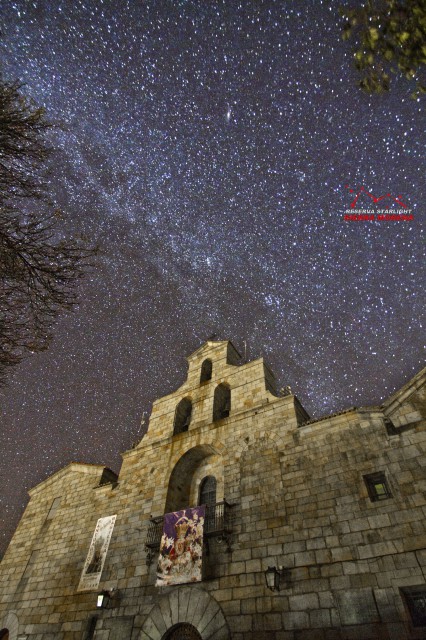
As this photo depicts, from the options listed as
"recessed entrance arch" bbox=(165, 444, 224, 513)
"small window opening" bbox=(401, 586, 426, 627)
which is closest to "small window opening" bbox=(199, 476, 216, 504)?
"recessed entrance arch" bbox=(165, 444, 224, 513)

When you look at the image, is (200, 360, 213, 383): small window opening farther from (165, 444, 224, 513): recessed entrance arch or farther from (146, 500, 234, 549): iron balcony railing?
(146, 500, 234, 549): iron balcony railing

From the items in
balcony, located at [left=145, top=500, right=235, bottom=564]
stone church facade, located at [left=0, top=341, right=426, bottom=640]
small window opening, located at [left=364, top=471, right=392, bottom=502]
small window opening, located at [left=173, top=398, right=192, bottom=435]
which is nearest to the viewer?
stone church facade, located at [left=0, top=341, right=426, bottom=640]

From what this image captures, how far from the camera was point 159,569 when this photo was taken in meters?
10.2

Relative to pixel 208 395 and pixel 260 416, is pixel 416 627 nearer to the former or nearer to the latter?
pixel 260 416

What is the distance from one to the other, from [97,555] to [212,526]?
498 centimetres

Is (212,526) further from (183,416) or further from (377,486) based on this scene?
(183,416)

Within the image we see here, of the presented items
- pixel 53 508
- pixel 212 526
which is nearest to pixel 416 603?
pixel 212 526

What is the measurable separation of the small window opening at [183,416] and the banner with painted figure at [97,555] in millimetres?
3963

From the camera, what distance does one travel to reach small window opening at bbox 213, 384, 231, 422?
541 inches

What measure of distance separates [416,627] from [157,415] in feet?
36.4

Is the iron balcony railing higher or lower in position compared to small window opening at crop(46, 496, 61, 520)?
lower

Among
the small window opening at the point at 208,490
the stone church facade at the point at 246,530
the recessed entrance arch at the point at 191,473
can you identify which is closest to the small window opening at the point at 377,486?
the stone church facade at the point at 246,530

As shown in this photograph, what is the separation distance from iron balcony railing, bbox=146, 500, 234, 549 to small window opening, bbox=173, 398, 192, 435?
142 inches

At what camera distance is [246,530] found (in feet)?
31.3
